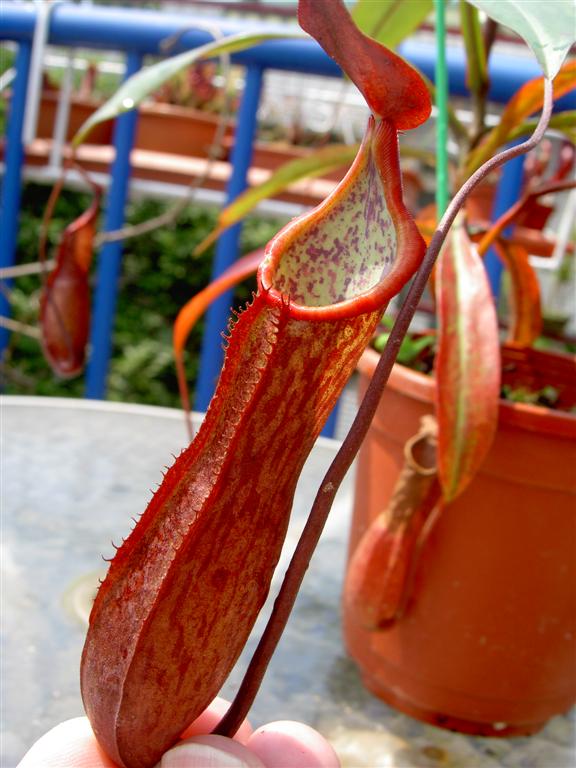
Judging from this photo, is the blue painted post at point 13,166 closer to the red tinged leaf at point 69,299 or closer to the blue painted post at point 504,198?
the red tinged leaf at point 69,299

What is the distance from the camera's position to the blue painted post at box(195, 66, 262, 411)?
115cm

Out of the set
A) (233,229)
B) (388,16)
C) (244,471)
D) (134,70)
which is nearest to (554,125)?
(388,16)

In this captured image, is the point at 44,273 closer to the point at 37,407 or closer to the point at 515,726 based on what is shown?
the point at 37,407

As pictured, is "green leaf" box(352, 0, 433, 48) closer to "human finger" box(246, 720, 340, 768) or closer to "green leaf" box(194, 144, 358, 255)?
"green leaf" box(194, 144, 358, 255)

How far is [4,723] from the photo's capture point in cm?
46

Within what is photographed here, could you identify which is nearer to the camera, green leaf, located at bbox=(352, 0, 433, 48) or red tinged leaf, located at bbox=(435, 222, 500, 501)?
red tinged leaf, located at bbox=(435, 222, 500, 501)

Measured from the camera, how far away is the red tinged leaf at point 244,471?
0.94 feet

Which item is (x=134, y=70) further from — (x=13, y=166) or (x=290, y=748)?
(x=290, y=748)

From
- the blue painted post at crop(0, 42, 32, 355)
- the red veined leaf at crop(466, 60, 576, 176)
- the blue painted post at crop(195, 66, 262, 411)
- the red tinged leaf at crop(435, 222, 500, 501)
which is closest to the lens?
the red tinged leaf at crop(435, 222, 500, 501)

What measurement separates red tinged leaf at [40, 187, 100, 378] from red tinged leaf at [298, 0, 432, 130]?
0.87m

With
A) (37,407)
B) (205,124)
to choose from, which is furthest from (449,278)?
(205,124)

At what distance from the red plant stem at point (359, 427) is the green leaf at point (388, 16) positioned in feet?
1.41

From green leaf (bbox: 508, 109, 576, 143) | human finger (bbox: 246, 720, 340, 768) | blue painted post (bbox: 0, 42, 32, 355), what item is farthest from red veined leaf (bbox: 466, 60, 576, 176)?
blue painted post (bbox: 0, 42, 32, 355)

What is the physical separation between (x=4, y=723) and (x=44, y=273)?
2.50ft
